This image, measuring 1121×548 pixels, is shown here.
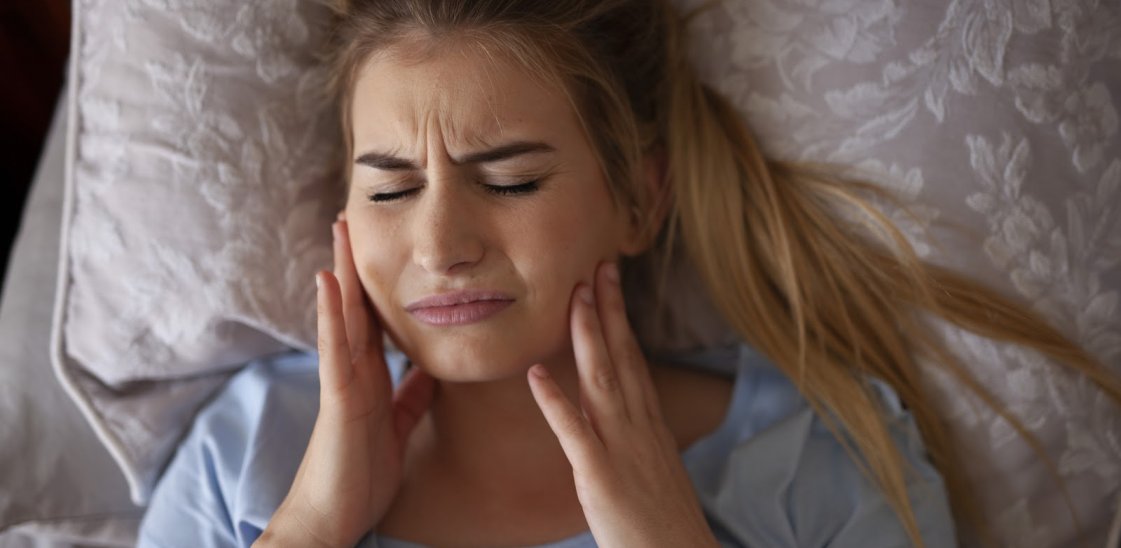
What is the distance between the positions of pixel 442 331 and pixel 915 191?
686 millimetres

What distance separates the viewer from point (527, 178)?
1.22 m

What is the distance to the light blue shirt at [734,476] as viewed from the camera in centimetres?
133

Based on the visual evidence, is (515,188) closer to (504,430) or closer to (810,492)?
(504,430)

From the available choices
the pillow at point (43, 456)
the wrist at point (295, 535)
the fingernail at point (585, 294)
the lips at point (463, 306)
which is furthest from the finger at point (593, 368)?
the pillow at point (43, 456)

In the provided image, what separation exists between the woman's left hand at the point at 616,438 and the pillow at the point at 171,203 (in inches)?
18.8

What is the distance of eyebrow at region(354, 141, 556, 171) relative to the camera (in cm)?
120

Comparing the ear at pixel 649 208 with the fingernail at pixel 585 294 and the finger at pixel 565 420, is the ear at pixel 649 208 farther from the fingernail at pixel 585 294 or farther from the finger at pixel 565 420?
the finger at pixel 565 420

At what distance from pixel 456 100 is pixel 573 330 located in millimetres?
337

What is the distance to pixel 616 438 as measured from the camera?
4.08ft

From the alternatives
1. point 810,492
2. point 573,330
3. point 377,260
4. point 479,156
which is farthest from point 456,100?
point 810,492

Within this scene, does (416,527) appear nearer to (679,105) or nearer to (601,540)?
(601,540)

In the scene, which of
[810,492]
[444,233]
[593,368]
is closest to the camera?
[444,233]

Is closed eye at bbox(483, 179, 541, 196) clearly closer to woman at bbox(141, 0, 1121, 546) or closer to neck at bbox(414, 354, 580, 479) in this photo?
woman at bbox(141, 0, 1121, 546)

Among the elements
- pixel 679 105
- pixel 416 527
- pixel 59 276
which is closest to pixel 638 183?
pixel 679 105
